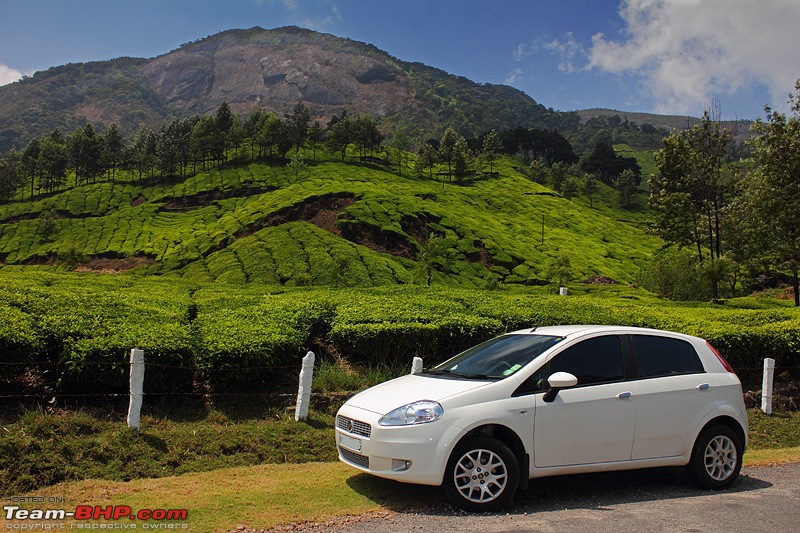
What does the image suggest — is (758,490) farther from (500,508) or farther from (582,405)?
(500,508)

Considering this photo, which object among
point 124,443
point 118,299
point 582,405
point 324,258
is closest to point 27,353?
point 124,443

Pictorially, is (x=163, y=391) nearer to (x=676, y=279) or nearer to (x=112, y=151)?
(x=676, y=279)

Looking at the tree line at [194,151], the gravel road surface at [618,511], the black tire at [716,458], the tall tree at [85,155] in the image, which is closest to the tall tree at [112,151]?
the tree line at [194,151]

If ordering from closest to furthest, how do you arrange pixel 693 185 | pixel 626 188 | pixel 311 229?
pixel 693 185 < pixel 311 229 < pixel 626 188

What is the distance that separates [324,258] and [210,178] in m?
40.2

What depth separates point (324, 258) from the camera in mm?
43812

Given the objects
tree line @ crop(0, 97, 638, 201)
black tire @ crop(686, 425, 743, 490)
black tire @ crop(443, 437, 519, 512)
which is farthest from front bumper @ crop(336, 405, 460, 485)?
tree line @ crop(0, 97, 638, 201)

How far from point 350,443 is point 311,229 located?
45.2 meters

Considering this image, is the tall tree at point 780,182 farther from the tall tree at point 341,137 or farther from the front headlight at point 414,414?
the tall tree at point 341,137

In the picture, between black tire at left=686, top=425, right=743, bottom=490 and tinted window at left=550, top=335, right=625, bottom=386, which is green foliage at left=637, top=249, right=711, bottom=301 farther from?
tinted window at left=550, top=335, right=625, bottom=386

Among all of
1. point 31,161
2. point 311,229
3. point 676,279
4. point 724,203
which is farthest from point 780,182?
point 31,161

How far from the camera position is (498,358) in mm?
6508

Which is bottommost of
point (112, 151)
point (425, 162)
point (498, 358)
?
point (498, 358)

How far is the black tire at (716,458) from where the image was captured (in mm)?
6484
